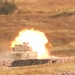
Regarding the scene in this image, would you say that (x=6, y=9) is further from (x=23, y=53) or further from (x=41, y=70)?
(x=41, y=70)

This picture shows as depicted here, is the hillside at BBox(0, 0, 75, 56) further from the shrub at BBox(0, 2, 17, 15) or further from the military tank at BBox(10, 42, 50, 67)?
the military tank at BBox(10, 42, 50, 67)

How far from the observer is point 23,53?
156 feet

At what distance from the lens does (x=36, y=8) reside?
5148 inches

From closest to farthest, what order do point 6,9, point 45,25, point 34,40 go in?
Result: 1. point 34,40
2. point 45,25
3. point 6,9

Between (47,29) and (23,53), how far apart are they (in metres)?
41.4

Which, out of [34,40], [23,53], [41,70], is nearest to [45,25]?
[34,40]

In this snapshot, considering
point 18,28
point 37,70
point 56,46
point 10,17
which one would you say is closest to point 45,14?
point 10,17

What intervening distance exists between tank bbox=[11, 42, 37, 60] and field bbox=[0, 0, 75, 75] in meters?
2.68

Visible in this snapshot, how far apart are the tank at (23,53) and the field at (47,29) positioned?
105 inches

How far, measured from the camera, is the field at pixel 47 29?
122ft

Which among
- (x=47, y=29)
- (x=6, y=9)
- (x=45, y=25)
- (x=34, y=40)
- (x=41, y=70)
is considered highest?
(x=6, y=9)

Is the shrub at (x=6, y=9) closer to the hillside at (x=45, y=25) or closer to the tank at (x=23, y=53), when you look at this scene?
the hillside at (x=45, y=25)

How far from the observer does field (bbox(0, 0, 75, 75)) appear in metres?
37.3

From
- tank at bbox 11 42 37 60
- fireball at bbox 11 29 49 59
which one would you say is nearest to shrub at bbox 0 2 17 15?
fireball at bbox 11 29 49 59
